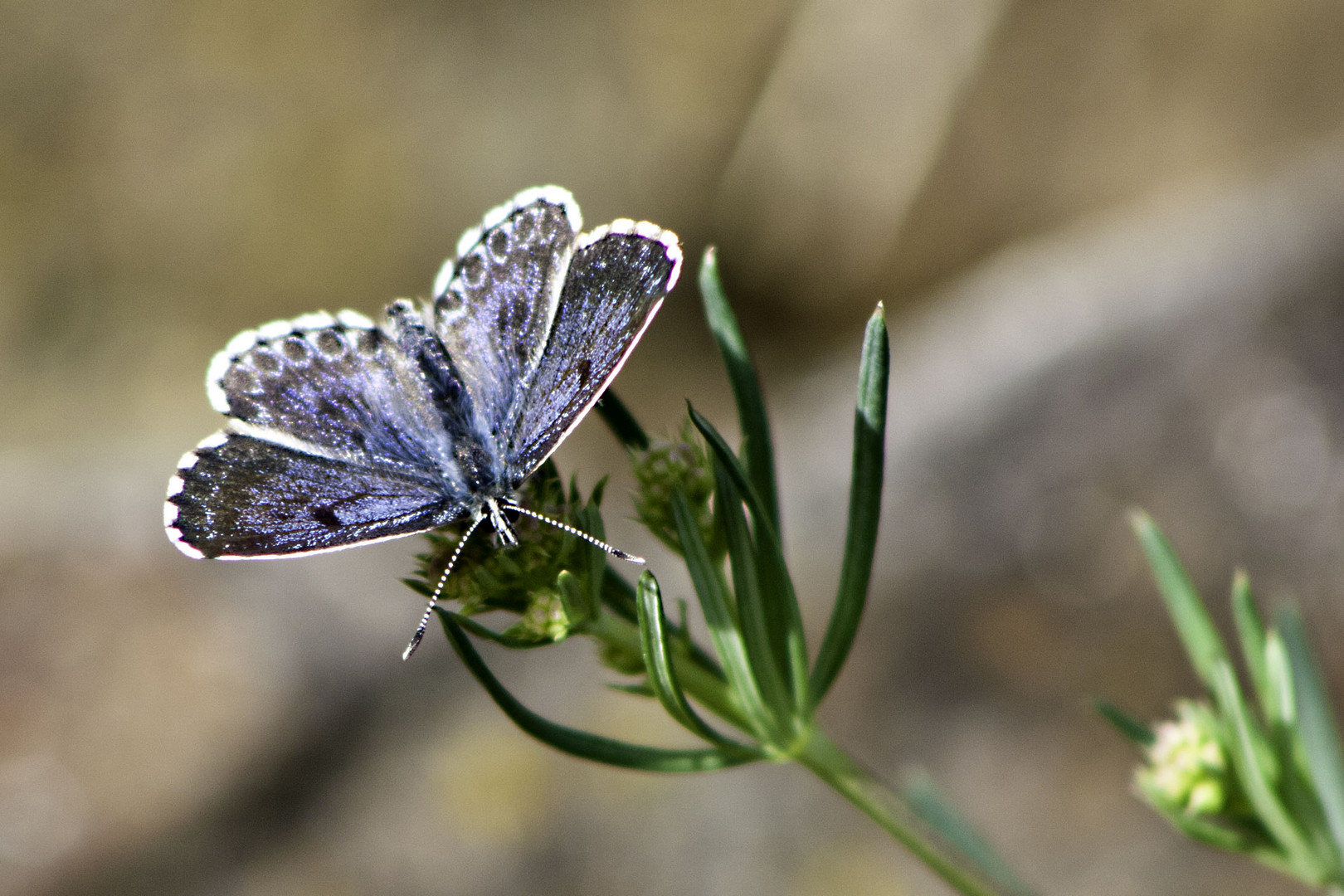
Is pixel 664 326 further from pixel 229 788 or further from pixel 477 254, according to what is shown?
pixel 477 254

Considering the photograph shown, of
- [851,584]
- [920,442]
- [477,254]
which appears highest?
[477,254]

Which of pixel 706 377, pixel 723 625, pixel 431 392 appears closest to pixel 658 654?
pixel 723 625

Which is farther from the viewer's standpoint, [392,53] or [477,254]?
[392,53]

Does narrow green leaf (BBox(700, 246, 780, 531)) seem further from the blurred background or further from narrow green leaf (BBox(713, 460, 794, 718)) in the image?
the blurred background

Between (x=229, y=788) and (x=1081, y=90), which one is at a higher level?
(x=1081, y=90)

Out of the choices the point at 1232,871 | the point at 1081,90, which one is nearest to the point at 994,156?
the point at 1081,90

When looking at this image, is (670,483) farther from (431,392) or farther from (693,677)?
(431,392)
